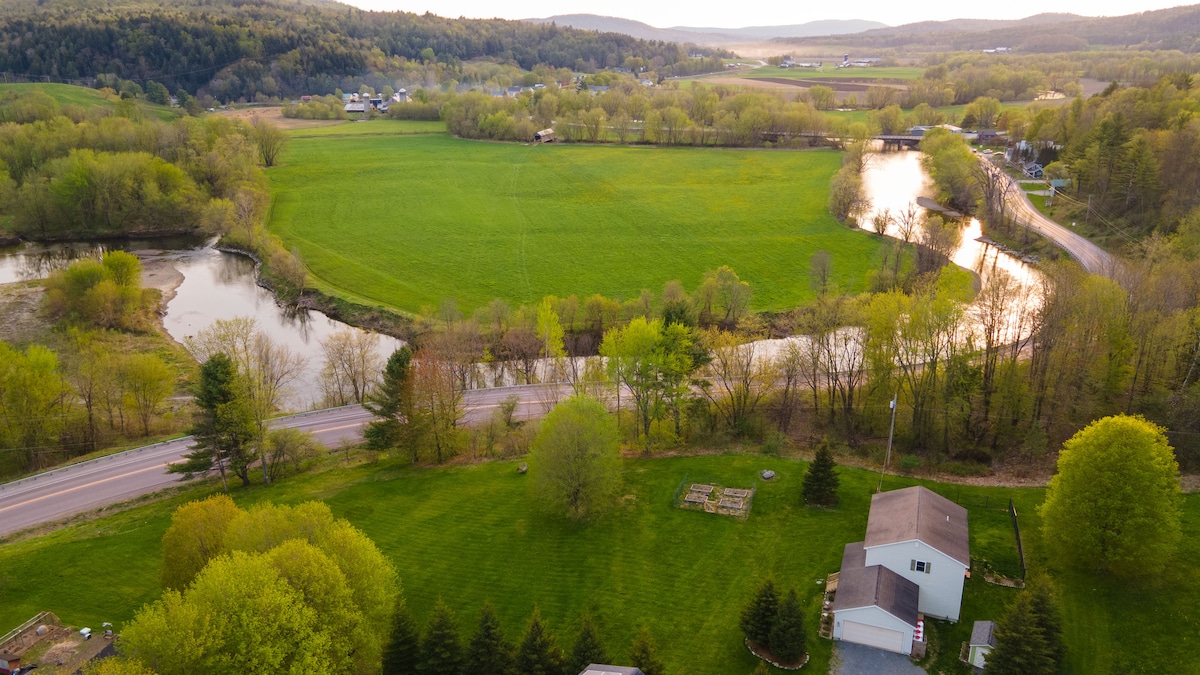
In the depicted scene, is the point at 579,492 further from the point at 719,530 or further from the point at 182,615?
the point at 182,615

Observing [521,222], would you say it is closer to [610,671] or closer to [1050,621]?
[610,671]

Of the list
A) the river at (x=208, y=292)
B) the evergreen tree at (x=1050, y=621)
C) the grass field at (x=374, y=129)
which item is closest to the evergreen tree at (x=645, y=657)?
the evergreen tree at (x=1050, y=621)

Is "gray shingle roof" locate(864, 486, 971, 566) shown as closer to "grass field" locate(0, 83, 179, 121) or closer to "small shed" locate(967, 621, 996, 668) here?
"small shed" locate(967, 621, 996, 668)

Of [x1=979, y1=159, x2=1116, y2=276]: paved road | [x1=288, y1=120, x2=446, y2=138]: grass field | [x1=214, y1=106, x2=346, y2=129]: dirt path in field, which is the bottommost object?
[x1=979, y1=159, x2=1116, y2=276]: paved road

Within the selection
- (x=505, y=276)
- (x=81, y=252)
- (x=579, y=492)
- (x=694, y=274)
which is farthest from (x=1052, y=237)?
(x=81, y=252)

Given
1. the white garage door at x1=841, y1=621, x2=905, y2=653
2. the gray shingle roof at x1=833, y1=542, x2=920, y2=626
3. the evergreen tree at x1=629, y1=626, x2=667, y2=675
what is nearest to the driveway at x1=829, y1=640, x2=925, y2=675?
the white garage door at x1=841, y1=621, x2=905, y2=653

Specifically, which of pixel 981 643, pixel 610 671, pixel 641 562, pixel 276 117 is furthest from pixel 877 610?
pixel 276 117
